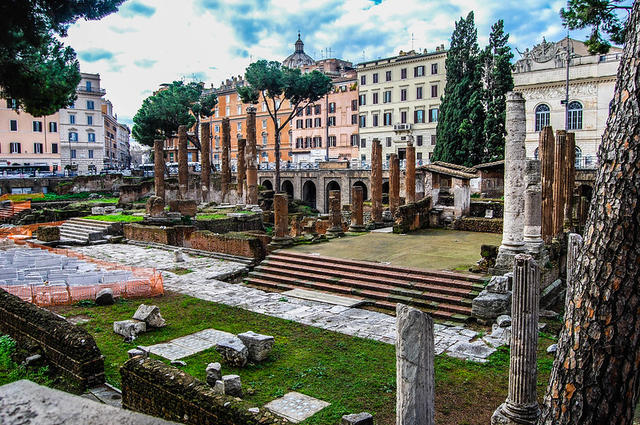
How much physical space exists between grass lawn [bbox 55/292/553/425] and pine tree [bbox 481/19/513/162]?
28659 millimetres

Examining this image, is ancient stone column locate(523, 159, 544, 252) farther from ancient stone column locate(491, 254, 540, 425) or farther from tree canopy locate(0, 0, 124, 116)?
tree canopy locate(0, 0, 124, 116)

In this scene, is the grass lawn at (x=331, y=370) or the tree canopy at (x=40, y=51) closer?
the grass lawn at (x=331, y=370)

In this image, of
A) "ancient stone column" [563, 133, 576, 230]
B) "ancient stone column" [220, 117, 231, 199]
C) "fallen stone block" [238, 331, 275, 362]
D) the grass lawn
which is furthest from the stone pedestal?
"ancient stone column" [220, 117, 231, 199]

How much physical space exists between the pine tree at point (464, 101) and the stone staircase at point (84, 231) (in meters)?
25.6

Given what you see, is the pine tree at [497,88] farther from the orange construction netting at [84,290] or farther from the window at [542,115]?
the orange construction netting at [84,290]

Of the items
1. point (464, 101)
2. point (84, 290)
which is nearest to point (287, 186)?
point (464, 101)

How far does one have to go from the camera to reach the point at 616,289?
12.7 ft

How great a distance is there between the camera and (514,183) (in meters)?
14.6

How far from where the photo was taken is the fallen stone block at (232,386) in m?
8.23

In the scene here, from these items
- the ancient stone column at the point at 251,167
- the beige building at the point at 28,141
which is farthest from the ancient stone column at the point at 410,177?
the beige building at the point at 28,141

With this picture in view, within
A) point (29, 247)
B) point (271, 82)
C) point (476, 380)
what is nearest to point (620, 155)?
point (476, 380)

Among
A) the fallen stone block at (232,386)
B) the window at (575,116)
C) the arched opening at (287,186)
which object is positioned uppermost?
the window at (575,116)

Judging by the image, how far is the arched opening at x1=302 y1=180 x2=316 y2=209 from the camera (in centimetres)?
5387

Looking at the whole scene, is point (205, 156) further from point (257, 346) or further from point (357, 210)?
point (257, 346)
